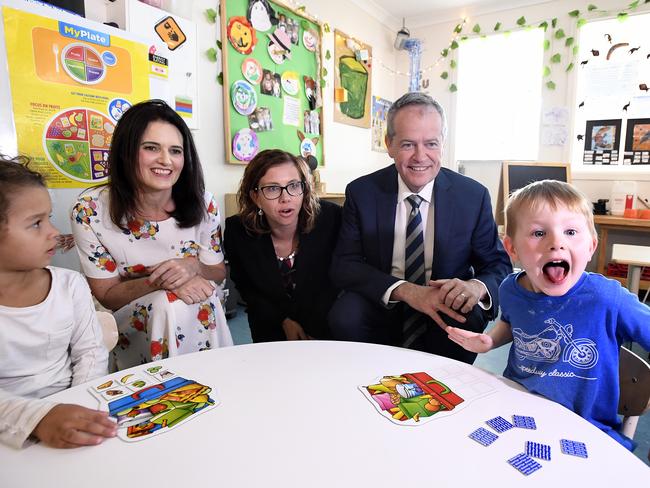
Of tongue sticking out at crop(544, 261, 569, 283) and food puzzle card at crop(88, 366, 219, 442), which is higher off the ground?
tongue sticking out at crop(544, 261, 569, 283)

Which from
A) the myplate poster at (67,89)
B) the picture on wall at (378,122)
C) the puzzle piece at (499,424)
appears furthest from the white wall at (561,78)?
the puzzle piece at (499,424)

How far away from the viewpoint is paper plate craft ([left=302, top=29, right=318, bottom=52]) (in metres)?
3.40

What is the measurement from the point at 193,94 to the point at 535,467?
259 centimetres

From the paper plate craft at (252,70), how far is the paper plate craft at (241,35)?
0.07 m

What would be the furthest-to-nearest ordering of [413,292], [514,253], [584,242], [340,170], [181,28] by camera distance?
[340,170], [181,28], [413,292], [514,253], [584,242]

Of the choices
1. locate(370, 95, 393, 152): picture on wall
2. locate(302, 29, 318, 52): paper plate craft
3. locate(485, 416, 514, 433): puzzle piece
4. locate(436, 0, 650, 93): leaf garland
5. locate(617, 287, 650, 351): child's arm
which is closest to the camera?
locate(485, 416, 514, 433): puzzle piece

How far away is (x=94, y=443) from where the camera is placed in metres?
0.63

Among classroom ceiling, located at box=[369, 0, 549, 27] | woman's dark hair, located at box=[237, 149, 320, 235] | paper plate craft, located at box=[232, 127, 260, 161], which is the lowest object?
woman's dark hair, located at box=[237, 149, 320, 235]

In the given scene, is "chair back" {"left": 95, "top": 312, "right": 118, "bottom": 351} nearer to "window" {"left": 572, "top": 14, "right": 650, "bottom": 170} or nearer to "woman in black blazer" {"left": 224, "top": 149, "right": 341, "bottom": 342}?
"woman in black blazer" {"left": 224, "top": 149, "right": 341, "bottom": 342}

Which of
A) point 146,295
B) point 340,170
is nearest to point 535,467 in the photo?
point 146,295

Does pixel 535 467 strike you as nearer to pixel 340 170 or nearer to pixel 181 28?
pixel 181 28

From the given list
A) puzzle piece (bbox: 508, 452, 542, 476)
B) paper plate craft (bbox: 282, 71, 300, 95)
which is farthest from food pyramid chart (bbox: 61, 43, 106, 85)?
puzzle piece (bbox: 508, 452, 542, 476)

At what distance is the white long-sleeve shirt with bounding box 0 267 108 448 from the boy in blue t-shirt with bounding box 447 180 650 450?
89 cm

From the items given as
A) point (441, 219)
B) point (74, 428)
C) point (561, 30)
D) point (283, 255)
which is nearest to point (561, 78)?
point (561, 30)
